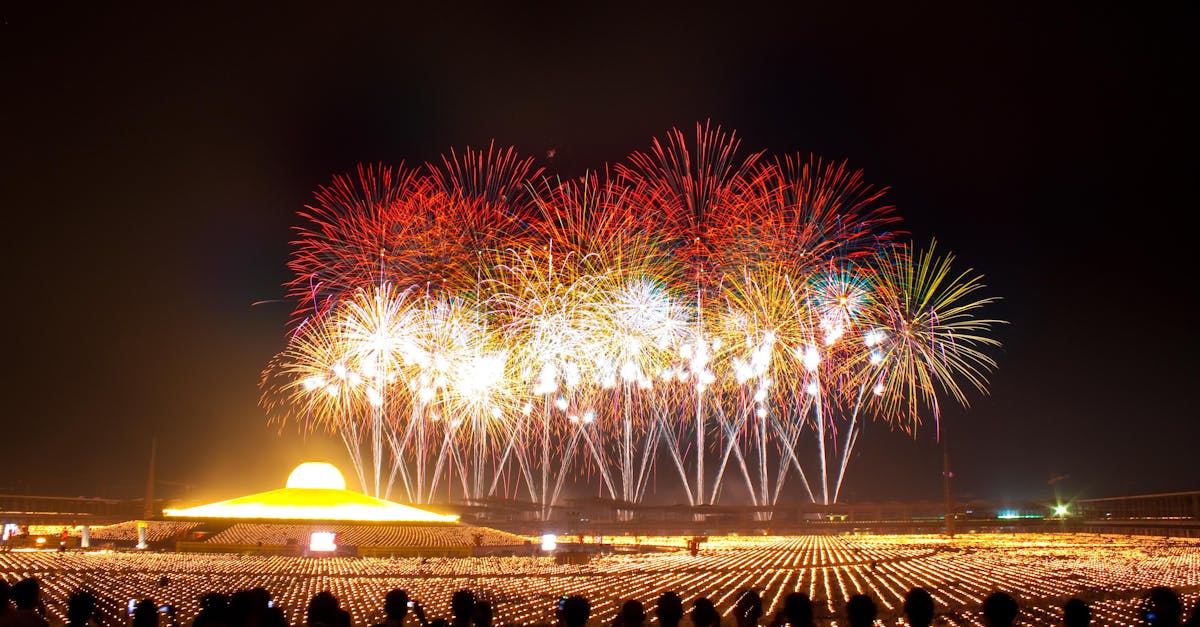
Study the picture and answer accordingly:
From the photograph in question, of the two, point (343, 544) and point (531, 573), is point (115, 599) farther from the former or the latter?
point (343, 544)

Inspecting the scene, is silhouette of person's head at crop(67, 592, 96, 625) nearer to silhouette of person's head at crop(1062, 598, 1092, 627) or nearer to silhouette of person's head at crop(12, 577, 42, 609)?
silhouette of person's head at crop(12, 577, 42, 609)

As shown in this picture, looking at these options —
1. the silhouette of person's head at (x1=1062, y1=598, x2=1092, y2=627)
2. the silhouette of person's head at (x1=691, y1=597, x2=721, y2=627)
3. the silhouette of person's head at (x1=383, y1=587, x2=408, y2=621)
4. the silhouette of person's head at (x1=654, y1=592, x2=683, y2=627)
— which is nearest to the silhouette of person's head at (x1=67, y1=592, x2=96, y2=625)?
the silhouette of person's head at (x1=383, y1=587, x2=408, y2=621)

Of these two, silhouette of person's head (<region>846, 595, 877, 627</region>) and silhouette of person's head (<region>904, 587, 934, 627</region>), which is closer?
silhouette of person's head (<region>846, 595, 877, 627</region>)

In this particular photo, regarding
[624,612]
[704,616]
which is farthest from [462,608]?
[704,616]

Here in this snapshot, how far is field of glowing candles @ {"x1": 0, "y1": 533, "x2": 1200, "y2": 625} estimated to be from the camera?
26.4m

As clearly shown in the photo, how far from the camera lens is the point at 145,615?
10422 mm

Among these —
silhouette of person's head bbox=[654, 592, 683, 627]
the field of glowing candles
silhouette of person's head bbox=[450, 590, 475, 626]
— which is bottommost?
the field of glowing candles

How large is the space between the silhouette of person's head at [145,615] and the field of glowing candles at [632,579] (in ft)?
43.9

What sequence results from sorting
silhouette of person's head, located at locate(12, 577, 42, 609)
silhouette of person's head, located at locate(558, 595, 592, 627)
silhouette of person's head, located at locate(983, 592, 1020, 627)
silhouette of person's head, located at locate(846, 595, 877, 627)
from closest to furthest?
1. silhouette of person's head, located at locate(846, 595, 877, 627)
2. silhouette of person's head, located at locate(983, 592, 1020, 627)
3. silhouette of person's head, located at locate(558, 595, 592, 627)
4. silhouette of person's head, located at locate(12, 577, 42, 609)

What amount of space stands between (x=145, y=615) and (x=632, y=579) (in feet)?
92.9

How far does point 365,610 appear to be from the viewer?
84.7 feet

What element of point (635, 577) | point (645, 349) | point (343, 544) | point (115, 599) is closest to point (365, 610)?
point (115, 599)

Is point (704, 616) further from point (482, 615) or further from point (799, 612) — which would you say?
point (482, 615)

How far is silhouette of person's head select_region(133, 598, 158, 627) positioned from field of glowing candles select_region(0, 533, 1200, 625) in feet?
43.9
